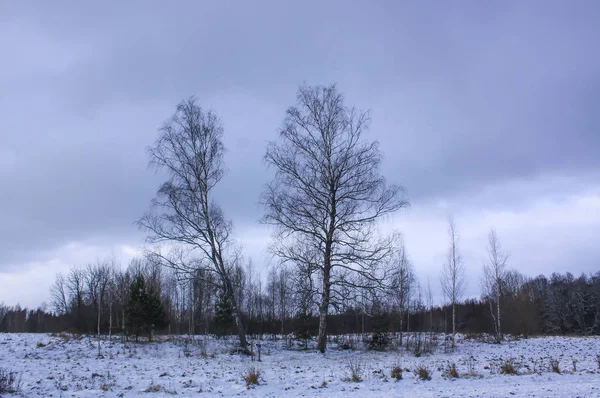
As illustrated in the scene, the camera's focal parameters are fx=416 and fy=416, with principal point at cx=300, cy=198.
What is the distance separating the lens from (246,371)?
16.0 metres

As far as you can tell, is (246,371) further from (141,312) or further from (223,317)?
(223,317)

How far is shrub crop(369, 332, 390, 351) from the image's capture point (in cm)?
2508

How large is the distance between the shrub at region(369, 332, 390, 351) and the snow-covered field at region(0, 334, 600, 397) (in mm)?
1996

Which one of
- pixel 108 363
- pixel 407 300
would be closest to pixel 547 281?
pixel 407 300

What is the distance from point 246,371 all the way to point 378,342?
1174cm

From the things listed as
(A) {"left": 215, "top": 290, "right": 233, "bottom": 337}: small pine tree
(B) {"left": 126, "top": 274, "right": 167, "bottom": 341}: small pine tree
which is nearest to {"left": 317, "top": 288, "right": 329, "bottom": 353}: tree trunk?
(B) {"left": 126, "top": 274, "right": 167, "bottom": 341}: small pine tree

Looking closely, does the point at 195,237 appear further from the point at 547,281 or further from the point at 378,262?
the point at 547,281

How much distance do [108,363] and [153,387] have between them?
7.54 metres

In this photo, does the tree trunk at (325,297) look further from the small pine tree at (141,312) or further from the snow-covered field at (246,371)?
the small pine tree at (141,312)

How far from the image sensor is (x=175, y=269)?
22750mm

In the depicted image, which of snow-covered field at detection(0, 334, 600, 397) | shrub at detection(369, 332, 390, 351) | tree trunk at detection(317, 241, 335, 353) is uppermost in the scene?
tree trunk at detection(317, 241, 335, 353)

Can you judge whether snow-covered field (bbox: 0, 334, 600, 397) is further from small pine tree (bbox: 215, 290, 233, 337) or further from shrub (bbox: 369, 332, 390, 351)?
small pine tree (bbox: 215, 290, 233, 337)

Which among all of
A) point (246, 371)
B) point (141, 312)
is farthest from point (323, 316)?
point (141, 312)

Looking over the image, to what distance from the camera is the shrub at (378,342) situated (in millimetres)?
25078
